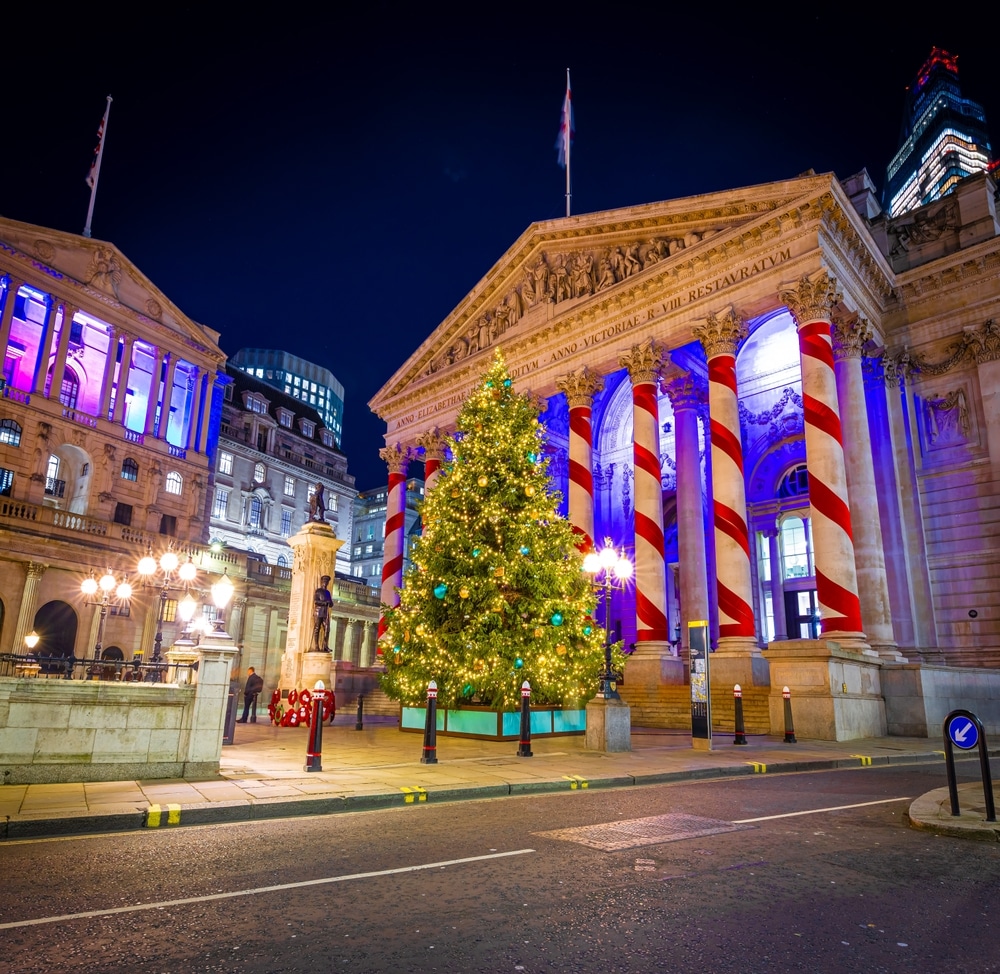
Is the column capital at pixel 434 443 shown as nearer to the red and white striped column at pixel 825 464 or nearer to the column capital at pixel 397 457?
the column capital at pixel 397 457

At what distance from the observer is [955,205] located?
2648 centimetres

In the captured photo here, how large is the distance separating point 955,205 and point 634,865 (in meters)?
29.5

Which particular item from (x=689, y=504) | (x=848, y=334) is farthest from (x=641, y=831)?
(x=689, y=504)

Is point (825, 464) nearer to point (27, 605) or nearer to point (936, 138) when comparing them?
point (27, 605)

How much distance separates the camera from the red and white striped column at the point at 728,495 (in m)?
22.4

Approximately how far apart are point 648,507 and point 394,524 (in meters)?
15.9

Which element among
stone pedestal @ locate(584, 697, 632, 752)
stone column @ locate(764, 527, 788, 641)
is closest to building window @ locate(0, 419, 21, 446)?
stone pedestal @ locate(584, 697, 632, 752)

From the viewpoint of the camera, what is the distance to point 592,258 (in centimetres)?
2998

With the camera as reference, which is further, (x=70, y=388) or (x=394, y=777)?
(x=70, y=388)

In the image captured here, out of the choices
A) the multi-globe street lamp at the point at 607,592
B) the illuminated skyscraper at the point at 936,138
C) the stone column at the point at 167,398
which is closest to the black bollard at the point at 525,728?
the multi-globe street lamp at the point at 607,592

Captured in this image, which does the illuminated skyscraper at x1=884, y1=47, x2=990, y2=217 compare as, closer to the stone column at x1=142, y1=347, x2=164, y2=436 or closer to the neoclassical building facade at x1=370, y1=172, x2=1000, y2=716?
the neoclassical building facade at x1=370, y1=172, x2=1000, y2=716

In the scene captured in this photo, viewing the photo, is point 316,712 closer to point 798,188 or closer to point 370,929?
point 370,929

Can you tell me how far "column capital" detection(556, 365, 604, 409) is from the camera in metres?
29.1

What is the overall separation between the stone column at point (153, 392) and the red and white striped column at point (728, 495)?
39.5 m
